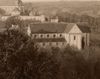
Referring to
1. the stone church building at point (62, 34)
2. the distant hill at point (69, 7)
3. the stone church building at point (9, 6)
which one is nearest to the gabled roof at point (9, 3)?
the stone church building at point (9, 6)

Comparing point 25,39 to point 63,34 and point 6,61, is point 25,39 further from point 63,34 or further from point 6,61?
point 63,34

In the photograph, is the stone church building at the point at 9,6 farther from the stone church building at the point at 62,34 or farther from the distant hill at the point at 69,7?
the stone church building at the point at 62,34

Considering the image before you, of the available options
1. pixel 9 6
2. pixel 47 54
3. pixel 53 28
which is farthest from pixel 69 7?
pixel 47 54

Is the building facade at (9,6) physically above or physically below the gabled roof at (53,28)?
below

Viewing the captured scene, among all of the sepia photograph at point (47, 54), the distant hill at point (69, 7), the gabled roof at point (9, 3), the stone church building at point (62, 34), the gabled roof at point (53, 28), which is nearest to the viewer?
the sepia photograph at point (47, 54)

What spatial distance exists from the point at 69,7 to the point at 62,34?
47308 millimetres

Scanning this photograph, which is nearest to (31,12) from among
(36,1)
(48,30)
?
(36,1)

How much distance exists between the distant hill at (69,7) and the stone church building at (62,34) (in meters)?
28.4

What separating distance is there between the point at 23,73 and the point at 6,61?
2.81 ft

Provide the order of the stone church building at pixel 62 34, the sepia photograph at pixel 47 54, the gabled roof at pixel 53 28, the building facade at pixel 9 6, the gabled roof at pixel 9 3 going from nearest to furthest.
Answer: the sepia photograph at pixel 47 54
the stone church building at pixel 62 34
the gabled roof at pixel 53 28
the building facade at pixel 9 6
the gabled roof at pixel 9 3

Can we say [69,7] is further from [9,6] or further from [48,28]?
[48,28]

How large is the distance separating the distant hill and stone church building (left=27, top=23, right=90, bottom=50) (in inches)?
1116

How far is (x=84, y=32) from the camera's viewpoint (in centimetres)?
4488

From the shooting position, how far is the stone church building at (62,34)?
146 feet
